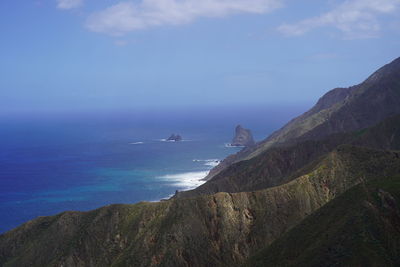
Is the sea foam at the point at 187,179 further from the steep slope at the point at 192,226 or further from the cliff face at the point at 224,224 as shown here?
the steep slope at the point at 192,226

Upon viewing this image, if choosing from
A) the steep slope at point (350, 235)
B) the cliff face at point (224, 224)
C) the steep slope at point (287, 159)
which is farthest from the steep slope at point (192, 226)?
the steep slope at point (287, 159)

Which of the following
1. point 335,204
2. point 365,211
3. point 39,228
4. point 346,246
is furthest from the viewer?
point 39,228

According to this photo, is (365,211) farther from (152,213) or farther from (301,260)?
(152,213)

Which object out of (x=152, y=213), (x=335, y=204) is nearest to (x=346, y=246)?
(x=335, y=204)

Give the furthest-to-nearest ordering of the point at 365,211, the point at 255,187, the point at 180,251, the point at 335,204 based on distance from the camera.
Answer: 1. the point at 255,187
2. the point at 180,251
3. the point at 335,204
4. the point at 365,211

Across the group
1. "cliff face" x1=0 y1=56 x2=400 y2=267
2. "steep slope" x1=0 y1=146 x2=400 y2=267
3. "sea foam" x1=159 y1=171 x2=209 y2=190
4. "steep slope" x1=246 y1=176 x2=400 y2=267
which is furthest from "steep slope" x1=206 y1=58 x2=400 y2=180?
"steep slope" x1=246 y1=176 x2=400 y2=267

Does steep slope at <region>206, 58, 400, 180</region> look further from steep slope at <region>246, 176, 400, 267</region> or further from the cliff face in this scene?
steep slope at <region>246, 176, 400, 267</region>
